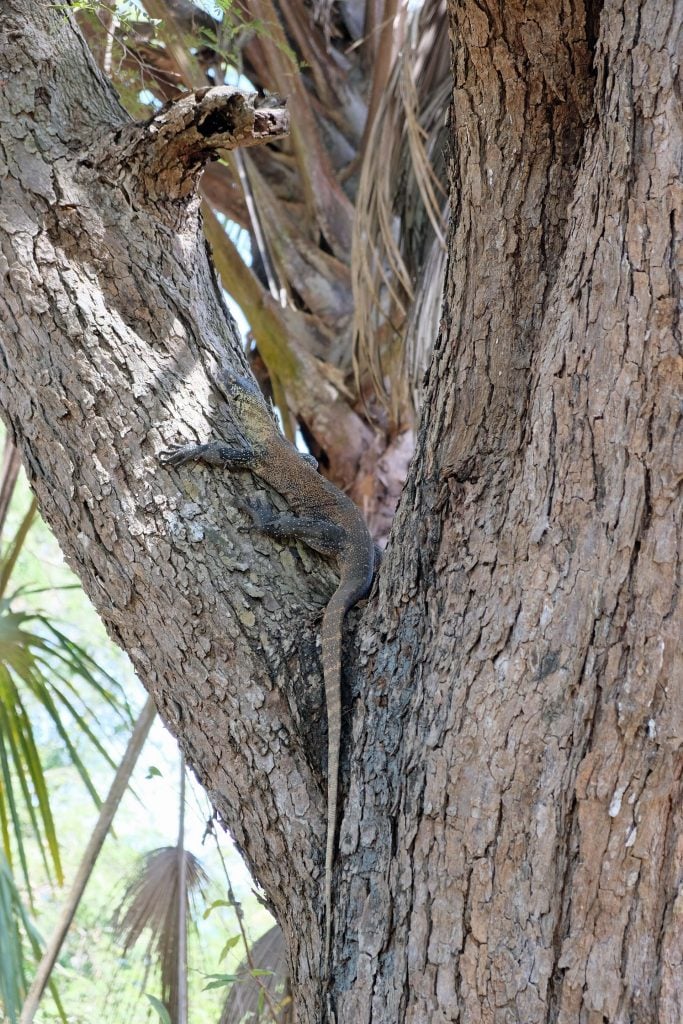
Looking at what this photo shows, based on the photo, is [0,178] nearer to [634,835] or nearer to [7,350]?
[7,350]

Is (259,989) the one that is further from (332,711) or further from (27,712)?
(27,712)

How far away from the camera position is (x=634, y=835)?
165 cm

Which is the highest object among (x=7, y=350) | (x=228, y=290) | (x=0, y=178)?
(x=228, y=290)

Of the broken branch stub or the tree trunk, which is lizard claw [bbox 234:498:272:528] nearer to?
the tree trunk

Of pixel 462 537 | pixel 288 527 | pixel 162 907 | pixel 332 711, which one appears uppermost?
pixel 288 527

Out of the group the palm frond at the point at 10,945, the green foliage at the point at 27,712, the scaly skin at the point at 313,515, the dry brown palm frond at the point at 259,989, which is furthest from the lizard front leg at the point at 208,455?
the palm frond at the point at 10,945

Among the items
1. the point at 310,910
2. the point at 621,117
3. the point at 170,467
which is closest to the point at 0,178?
the point at 170,467

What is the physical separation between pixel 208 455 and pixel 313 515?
95 cm

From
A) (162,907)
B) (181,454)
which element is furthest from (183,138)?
(162,907)

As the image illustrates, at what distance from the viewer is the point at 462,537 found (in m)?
2.09

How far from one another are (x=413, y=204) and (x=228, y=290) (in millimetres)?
1055

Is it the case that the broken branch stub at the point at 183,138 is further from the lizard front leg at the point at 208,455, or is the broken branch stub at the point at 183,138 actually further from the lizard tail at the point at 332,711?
the lizard tail at the point at 332,711

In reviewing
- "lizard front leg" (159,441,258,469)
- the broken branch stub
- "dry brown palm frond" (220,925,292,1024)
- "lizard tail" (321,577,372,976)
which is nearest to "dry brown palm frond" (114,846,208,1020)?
"dry brown palm frond" (220,925,292,1024)

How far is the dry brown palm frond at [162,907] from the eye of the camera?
123 inches
